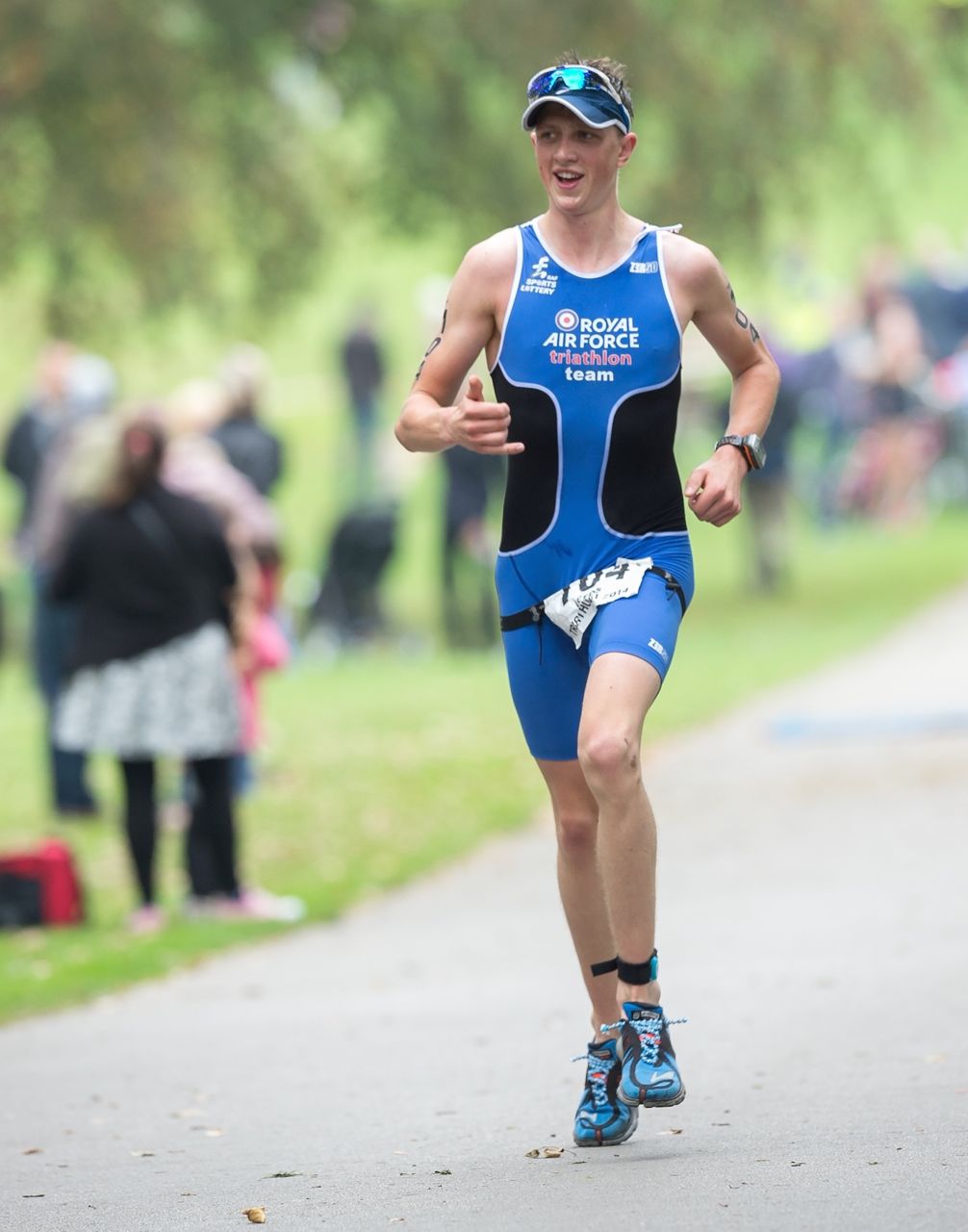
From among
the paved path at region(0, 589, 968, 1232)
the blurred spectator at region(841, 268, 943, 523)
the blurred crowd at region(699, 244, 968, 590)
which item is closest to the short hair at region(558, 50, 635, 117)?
the paved path at region(0, 589, 968, 1232)

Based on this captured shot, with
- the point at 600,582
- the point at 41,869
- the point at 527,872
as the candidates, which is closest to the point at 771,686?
the point at 527,872

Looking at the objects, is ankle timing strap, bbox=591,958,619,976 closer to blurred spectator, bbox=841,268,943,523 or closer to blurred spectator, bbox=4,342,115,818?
blurred spectator, bbox=4,342,115,818

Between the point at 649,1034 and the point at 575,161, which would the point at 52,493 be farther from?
the point at 649,1034

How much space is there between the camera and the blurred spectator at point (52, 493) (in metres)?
13.5

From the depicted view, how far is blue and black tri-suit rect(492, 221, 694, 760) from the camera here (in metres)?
6.11

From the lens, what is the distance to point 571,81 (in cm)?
612

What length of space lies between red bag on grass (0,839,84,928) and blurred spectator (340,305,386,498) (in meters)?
20.6

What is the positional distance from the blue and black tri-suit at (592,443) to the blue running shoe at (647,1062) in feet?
2.14

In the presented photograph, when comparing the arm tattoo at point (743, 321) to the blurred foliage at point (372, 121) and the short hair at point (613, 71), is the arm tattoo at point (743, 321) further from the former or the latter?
the blurred foliage at point (372, 121)

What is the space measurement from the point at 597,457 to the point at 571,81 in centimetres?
86

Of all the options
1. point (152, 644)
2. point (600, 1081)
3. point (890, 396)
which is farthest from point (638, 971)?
point (890, 396)

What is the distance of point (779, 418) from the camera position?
24.2 metres

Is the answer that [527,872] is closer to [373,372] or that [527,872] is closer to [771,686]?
[771,686]

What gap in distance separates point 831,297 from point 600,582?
2893 centimetres
